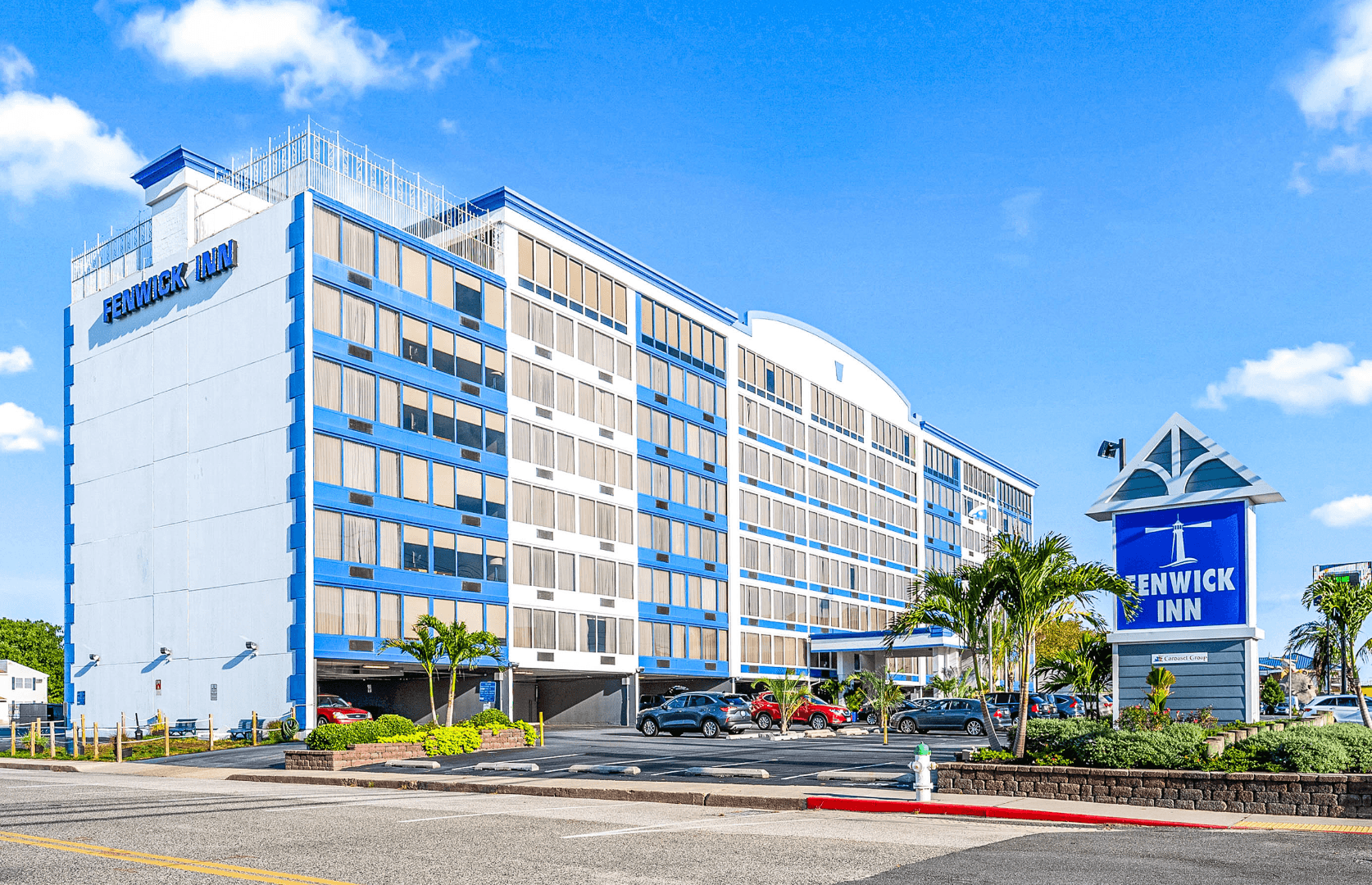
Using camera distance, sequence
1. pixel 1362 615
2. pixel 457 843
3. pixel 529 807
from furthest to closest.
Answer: pixel 1362 615, pixel 529 807, pixel 457 843

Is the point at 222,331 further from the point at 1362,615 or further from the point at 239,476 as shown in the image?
the point at 1362,615

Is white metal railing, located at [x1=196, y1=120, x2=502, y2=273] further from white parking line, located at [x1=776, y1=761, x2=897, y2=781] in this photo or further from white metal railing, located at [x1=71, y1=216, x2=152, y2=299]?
white parking line, located at [x1=776, y1=761, x2=897, y2=781]

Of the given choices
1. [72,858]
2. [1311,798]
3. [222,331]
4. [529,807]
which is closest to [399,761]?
[529,807]

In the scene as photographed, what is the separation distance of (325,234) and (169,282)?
30.5 ft

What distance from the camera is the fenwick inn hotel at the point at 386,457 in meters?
45.3

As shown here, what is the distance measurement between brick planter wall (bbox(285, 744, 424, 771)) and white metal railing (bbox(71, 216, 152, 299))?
31.6 metres

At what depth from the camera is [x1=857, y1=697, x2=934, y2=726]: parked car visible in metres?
47.2

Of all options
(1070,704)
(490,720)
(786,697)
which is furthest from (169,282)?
(1070,704)

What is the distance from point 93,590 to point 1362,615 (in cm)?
4891

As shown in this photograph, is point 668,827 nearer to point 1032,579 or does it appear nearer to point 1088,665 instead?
point 1032,579

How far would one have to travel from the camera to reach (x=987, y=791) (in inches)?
773

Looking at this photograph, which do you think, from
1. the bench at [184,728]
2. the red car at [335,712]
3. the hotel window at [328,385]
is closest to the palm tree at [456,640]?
the red car at [335,712]

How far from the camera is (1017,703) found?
42438mm

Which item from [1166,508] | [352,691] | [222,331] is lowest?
[352,691]
